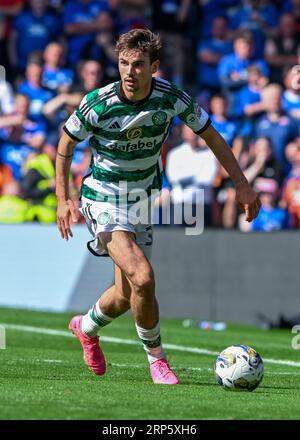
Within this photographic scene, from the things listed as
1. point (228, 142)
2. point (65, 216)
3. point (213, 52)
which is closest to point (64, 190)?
point (65, 216)

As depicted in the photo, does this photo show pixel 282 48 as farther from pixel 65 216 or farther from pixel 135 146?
pixel 65 216

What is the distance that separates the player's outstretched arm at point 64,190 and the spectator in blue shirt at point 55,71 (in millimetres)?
9423

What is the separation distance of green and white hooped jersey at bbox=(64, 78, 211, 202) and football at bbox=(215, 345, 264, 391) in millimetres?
1445

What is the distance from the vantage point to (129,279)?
775cm

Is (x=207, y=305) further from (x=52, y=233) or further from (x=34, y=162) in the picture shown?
(x=34, y=162)

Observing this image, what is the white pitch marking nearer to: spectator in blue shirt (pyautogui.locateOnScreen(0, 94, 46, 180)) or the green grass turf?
the green grass turf

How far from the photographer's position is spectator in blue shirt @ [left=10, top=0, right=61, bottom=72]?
60.6ft

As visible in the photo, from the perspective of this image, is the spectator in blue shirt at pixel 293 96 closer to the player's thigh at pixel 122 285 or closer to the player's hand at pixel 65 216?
the player's thigh at pixel 122 285

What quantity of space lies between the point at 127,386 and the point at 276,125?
30.0ft

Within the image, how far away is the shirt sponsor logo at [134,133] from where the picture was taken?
26.5ft

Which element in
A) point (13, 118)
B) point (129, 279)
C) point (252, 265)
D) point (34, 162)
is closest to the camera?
point (129, 279)

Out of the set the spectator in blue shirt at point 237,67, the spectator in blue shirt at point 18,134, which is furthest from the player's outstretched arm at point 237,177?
the spectator in blue shirt at point 237,67
